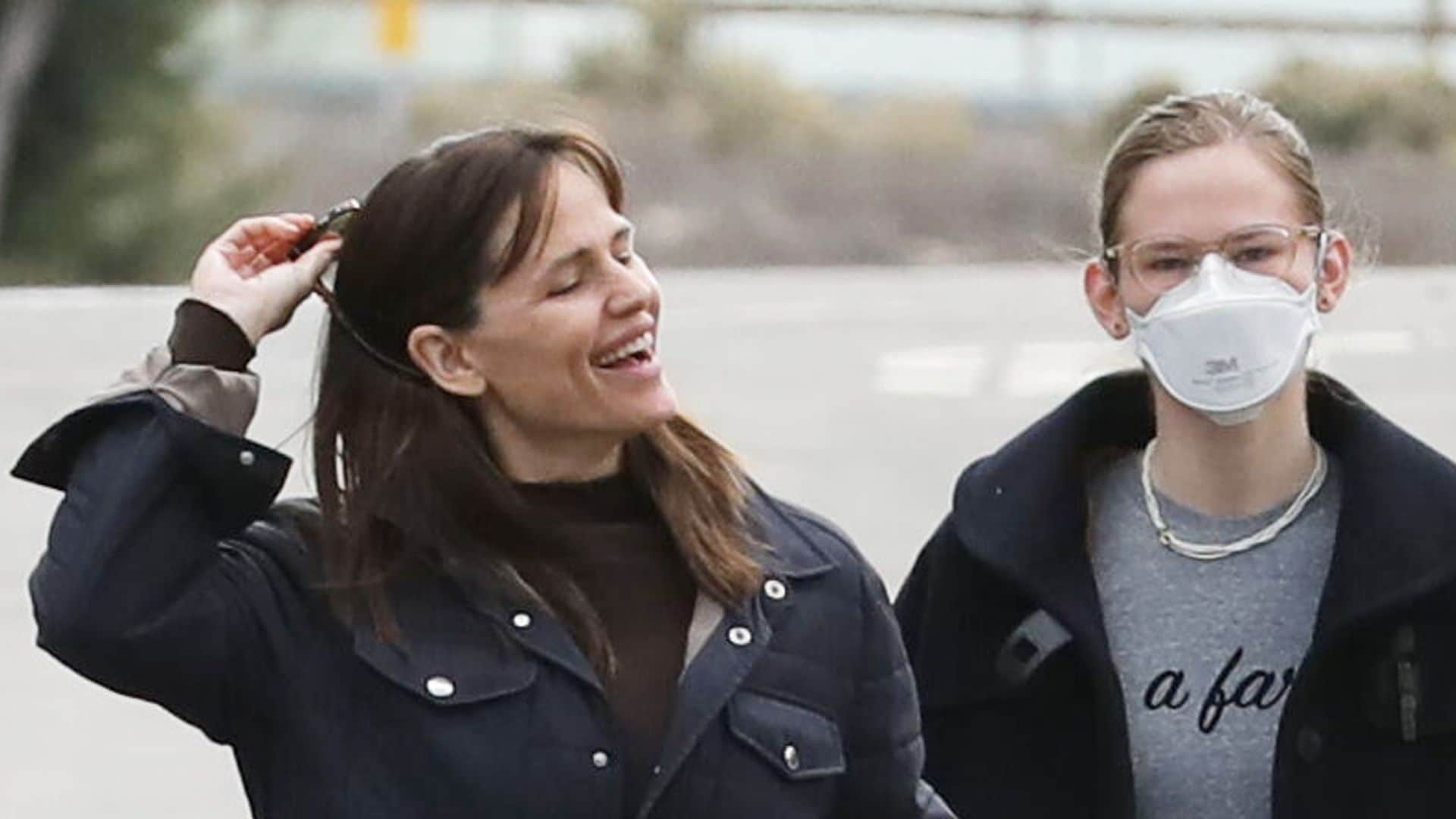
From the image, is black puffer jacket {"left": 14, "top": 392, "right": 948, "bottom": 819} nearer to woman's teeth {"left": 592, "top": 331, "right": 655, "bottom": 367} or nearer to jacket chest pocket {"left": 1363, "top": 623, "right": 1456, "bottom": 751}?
woman's teeth {"left": 592, "top": 331, "right": 655, "bottom": 367}

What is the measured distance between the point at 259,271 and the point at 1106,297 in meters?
0.88

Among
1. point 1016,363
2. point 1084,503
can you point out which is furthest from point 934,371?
point 1084,503

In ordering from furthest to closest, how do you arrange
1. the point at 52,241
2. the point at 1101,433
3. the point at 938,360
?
the point at 52,241 < the point at 938,360 < the point at 1101,433

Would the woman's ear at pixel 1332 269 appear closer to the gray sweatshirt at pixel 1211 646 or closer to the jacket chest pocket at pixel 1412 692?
the gray sweatshirt at pixel 1211 646

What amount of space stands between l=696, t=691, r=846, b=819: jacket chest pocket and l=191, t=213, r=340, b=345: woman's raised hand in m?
0.47

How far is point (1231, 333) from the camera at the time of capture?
102 inches

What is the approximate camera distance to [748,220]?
1361 cm

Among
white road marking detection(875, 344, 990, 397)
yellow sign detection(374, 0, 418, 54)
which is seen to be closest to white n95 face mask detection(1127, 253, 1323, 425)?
white road marking detection(875, 344, 990, 397)

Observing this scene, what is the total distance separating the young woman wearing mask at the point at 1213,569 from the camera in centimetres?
260

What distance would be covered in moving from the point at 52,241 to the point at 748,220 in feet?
11.9

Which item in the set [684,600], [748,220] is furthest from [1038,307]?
[684,600]

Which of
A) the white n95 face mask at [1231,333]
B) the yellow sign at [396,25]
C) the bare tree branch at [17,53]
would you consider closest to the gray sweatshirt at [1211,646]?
the white n95 face mask at [1231,333]

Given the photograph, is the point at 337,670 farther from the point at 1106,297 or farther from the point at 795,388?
Result: the point at 795,388

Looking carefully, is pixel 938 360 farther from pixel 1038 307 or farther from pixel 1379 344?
pixel 1379 344
